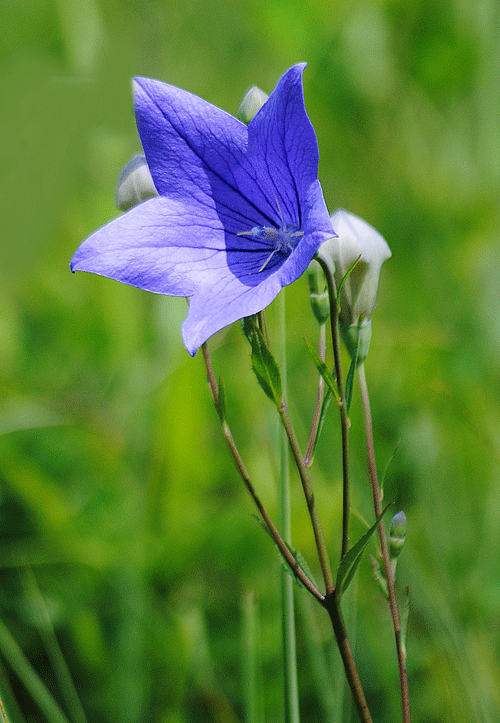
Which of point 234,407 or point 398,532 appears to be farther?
point 234,407

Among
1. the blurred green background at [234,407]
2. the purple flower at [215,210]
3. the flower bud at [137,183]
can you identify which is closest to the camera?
the purple flower at [215,210]

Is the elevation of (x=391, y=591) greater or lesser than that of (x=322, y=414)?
lesser

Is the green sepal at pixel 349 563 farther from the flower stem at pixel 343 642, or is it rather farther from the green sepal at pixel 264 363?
the green sepal at pixel 264 363

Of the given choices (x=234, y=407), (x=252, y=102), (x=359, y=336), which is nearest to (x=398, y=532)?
(x=359, y=336)

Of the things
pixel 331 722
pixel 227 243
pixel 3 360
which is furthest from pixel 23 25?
pixel 331 722

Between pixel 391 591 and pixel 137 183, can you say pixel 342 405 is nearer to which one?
pixel 391 591

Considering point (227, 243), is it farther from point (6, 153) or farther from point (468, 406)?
point (6, 153)

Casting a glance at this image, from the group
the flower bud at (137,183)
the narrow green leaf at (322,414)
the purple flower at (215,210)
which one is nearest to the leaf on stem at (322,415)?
the narrow green leaf at (322,414)

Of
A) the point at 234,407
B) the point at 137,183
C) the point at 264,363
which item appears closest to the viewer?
the point at 264,363
